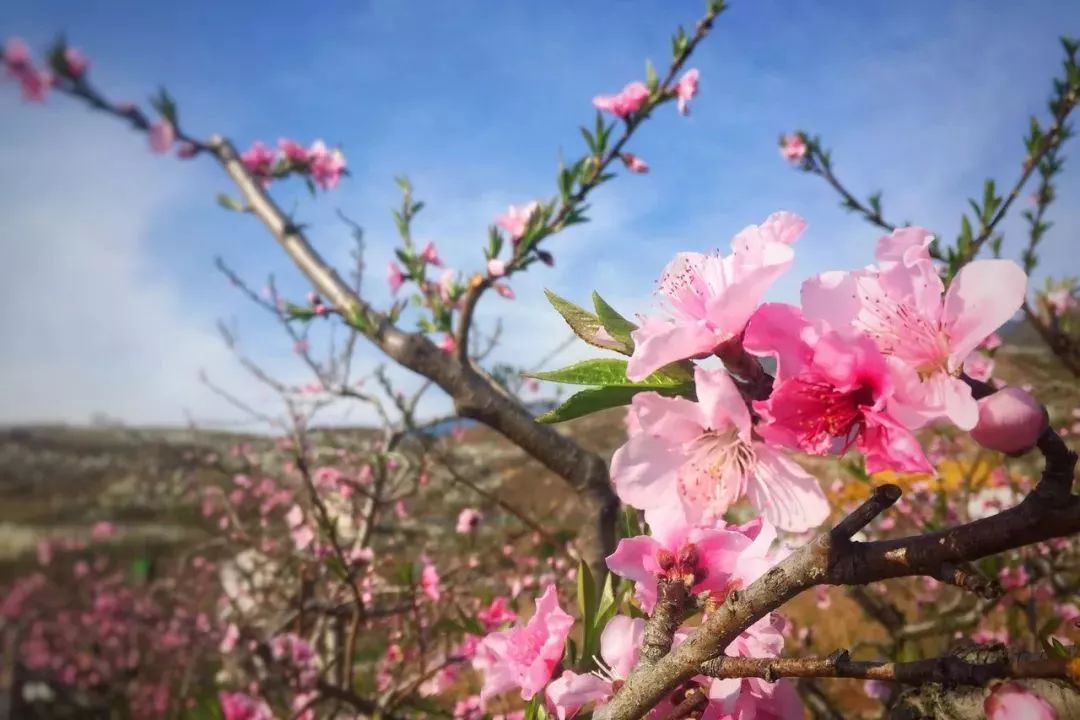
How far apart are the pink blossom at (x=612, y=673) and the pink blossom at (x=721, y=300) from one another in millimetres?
311

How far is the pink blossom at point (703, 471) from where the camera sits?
518mm

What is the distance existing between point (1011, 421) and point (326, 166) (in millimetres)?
3195

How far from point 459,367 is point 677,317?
3.50ft

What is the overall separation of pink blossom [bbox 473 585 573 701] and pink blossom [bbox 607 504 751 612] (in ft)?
0.38

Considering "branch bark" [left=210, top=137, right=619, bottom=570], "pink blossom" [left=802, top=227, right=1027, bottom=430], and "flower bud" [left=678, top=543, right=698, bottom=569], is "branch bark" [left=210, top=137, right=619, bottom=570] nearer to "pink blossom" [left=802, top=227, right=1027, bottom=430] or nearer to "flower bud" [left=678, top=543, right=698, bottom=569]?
"flower bud" [left=678, top=543, right=698, bottom=569]

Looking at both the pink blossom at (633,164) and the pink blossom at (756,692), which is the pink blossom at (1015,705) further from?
the pink blossom at (633,164)

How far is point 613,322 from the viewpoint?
55cm

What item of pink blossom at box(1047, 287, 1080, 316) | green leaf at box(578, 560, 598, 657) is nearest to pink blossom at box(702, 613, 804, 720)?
green leaf at box(578, 560, 598, 657)

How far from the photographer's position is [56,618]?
791cm

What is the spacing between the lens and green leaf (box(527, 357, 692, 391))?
0.52 meters

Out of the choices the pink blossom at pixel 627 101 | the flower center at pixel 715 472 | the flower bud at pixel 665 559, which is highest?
the pink blossom at pixel 627 101

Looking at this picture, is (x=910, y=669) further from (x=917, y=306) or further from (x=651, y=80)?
(x=651, y=80)

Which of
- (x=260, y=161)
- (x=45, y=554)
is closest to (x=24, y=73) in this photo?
(x=260, y=161)

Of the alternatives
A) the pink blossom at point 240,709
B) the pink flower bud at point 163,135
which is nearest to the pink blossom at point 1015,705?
the pink blossom at point 240,709
